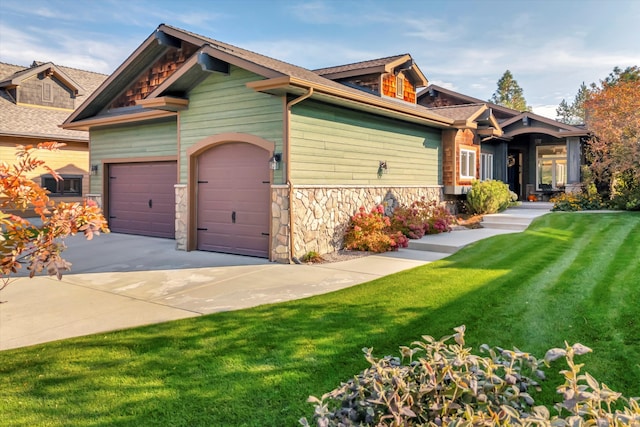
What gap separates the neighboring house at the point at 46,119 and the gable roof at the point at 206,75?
15.6 feet

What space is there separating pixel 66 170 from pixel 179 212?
36.7 ft

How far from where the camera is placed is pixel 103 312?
552 cm

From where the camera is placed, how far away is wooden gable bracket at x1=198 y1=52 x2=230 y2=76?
29.3 feet

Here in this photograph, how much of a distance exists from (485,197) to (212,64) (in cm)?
980

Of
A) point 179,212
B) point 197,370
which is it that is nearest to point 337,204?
point 179,212

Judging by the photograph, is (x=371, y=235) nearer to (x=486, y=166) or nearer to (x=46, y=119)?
(x=486, y=166)

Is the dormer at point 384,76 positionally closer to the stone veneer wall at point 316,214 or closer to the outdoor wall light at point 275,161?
the stone veneer wall at point 316,214

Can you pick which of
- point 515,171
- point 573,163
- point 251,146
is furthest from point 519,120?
point 251,146

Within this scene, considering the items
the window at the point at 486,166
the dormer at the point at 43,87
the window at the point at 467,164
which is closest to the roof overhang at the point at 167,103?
the window at the point at 467,164

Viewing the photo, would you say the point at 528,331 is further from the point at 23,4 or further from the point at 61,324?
the point at 23,4

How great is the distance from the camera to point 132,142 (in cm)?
1333

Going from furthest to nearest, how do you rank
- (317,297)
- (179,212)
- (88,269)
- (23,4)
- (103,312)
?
(23,4) → (179,212) → (88,269) → (317,297) → (103,312)

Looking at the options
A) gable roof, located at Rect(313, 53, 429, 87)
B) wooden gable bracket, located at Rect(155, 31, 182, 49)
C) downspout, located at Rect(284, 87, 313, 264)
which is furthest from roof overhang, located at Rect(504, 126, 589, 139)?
wooden gable bracket, located at Rect(155, 31, 182, 49)

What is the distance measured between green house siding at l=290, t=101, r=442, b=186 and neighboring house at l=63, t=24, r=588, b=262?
32 millimetres
